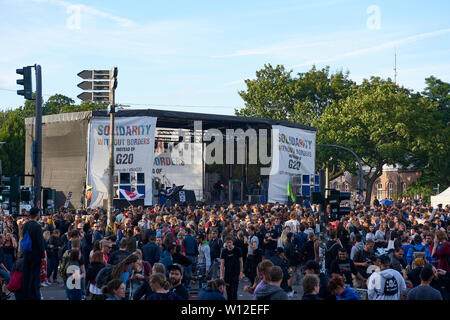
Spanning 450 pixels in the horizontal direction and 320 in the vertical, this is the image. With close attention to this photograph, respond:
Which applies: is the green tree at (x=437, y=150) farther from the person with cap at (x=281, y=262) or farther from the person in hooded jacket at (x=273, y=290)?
the person in hooded jacket at (x=273, y=290)

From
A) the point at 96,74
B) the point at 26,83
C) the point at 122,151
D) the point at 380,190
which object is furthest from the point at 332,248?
the point at 380,190

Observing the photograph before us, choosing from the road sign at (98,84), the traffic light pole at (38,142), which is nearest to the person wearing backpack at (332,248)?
the traffic light pole at (38,142)

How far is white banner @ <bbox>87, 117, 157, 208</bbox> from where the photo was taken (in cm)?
3706

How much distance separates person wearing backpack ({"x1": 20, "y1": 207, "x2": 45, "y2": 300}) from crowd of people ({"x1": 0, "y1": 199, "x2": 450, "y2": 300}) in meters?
0.02

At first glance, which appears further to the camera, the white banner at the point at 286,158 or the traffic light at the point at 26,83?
the white banner at the point at 286,158

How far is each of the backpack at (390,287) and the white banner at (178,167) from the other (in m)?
37.4

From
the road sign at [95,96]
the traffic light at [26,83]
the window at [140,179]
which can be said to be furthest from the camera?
the window at [140,179]

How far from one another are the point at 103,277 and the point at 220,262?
480cm

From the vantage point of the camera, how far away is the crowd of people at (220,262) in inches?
333

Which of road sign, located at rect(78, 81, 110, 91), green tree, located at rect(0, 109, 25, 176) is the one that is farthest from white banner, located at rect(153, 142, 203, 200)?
green tree, located at rect(0, 109, 25, 176)

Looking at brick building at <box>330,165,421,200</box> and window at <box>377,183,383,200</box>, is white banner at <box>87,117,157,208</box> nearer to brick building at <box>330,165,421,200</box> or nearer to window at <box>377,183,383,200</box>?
brick building at <box>330,165,421,200</box>

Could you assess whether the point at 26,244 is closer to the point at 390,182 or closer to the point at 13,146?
the point at 13,146
